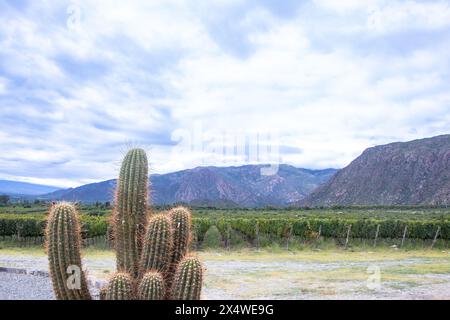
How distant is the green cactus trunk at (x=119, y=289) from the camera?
6730mm

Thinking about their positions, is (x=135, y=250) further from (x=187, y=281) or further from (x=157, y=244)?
(x=187, y=281)

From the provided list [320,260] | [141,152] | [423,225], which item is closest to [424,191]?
[423,225]

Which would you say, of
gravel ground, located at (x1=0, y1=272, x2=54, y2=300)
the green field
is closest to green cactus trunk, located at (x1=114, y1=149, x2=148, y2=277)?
gravel ground, located at (x1=0, y1=272, x2=54, y2=300)

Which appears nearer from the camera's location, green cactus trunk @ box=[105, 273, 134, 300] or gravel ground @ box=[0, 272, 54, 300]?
green cactus trunk @ box=[105, 273, 134, 300]

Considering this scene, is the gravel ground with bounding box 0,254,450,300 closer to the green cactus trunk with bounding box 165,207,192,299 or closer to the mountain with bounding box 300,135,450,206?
the green cactus trunk with bounding box 165,207,192,299

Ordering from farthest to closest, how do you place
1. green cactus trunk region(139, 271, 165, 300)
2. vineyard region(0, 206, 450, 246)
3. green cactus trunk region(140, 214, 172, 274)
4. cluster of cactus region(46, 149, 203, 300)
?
1. vineyard region(0, 206, 450, 246)
2. green cactus trunk region(140, 214, 172, 274)
3. cluster of cactus region(46, 149, 203, 300)
4. green cactus trunk region(139, 271, 165, 300)

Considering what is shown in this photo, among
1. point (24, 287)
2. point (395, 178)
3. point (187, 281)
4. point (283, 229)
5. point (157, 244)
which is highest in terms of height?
point (395, 178)

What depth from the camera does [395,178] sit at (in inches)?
5123

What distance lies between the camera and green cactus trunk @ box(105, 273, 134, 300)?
6.73m

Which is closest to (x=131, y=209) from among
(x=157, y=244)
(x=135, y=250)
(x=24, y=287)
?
(x=135, y=250)

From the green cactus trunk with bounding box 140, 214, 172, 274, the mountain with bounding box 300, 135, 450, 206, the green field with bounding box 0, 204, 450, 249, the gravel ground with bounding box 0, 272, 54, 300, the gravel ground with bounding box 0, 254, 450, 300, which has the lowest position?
the gravel ground with bounding box 0, 254, 450, 300

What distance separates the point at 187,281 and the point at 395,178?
131 m

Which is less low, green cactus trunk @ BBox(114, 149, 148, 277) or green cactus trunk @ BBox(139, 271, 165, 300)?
green cactus trunk @ BBox(114, 149, 148, 277)

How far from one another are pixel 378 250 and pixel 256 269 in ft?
40.4
